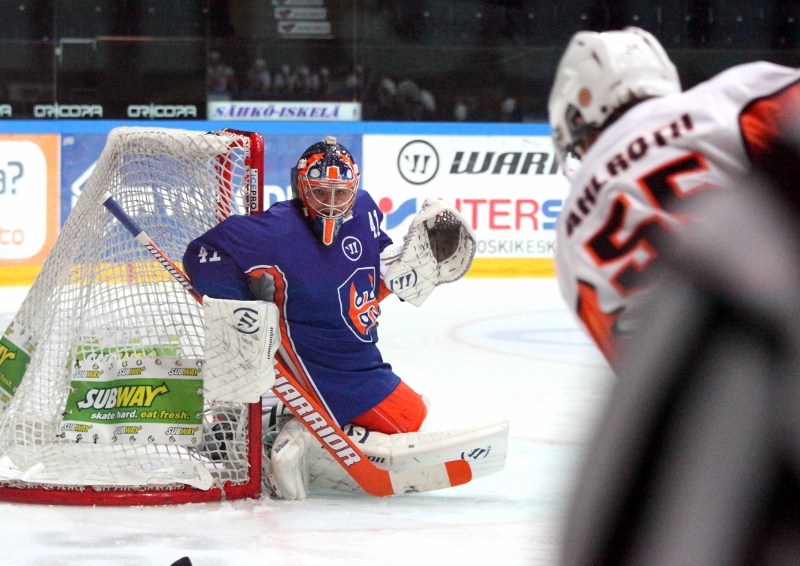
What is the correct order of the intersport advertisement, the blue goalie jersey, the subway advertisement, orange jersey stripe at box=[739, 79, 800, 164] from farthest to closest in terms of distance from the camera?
1. the intersport advertisement
2. the subway advertisement
3. the blue goalie jersey
4. orange jersey stripe at box=[739, 79, 800, 164]

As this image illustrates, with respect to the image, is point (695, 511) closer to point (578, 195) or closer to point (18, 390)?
point (578, 195)

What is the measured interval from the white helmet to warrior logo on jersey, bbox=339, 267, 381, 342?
5.18ft

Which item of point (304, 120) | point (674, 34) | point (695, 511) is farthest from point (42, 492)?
point (674, 34)

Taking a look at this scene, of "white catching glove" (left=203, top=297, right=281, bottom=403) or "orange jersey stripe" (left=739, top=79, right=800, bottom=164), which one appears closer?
"orange jersey stripe" (left=739, top=79, right=800, bottom=164)

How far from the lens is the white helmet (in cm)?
120

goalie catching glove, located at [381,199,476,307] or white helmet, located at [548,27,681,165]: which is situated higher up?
white helmet, located at [548,27,681,165]

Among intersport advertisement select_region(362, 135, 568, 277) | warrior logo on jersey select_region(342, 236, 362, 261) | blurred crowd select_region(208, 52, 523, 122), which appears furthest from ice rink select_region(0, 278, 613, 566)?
blurred crowd select_region(208, 52, 523, 122)

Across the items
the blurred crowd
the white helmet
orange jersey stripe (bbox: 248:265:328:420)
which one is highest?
the white helmet

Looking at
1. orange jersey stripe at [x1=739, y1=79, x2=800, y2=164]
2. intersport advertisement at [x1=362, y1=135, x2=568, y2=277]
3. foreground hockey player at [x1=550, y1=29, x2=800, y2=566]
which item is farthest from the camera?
intersport advertisement at [x1=362, y1=135, x2=568, y2=277]

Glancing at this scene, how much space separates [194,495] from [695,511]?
2.07 meters

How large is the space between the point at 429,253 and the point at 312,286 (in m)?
0.36

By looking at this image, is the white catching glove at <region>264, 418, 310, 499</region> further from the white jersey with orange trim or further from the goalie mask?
the white jersey with orange trim

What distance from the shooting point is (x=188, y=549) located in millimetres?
2322

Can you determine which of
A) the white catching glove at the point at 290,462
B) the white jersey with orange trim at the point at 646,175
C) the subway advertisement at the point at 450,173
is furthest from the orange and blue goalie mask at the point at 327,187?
the subway advertisement at the point at 450,173
